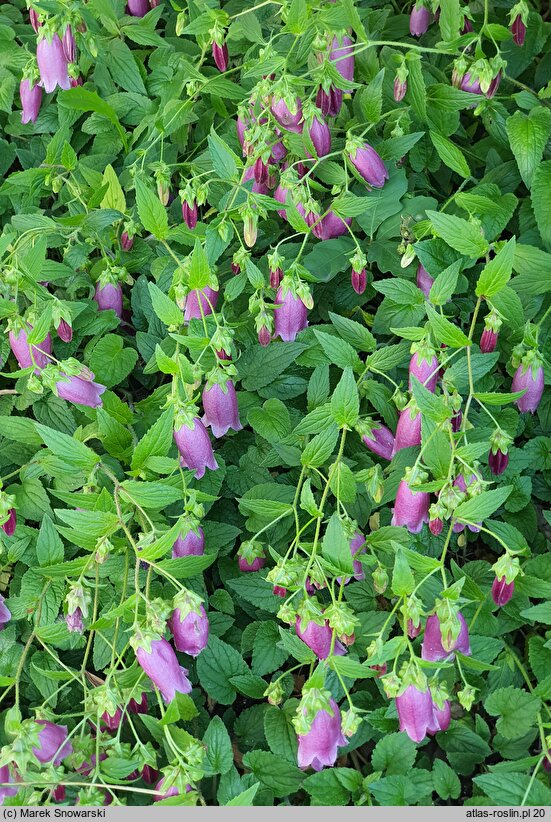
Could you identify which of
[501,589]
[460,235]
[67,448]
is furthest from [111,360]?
[501,589]

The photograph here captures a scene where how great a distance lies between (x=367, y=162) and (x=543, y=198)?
1.69 ft

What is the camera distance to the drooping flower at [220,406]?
217cm

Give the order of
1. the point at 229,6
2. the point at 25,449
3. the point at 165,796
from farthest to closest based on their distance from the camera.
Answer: the point at 229,6 → the point at 25,449 → the point at 165,796

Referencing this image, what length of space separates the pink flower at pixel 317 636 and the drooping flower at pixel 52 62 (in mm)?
1861

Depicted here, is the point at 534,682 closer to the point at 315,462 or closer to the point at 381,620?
the point at 381,620

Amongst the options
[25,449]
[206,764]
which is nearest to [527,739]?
[206,764]

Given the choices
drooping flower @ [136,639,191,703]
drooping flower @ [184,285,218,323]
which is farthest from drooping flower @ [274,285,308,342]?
drooping flower @ [136,639,191,703]

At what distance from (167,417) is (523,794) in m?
1.22

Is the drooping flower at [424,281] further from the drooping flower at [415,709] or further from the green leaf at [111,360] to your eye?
the drooping flower at [415,709]

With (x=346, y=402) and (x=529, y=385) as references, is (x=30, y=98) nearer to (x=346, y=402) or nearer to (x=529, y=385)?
(x=346, y=402)

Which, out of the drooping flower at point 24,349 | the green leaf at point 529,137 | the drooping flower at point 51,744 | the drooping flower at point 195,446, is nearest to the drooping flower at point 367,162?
the green leaf at point 529,137

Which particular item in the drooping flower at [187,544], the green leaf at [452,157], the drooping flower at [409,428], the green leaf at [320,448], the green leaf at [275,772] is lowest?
the green leaf at [275,772]

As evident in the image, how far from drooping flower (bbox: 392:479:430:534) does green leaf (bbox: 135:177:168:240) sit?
1013 mm

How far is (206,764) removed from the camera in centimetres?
205
